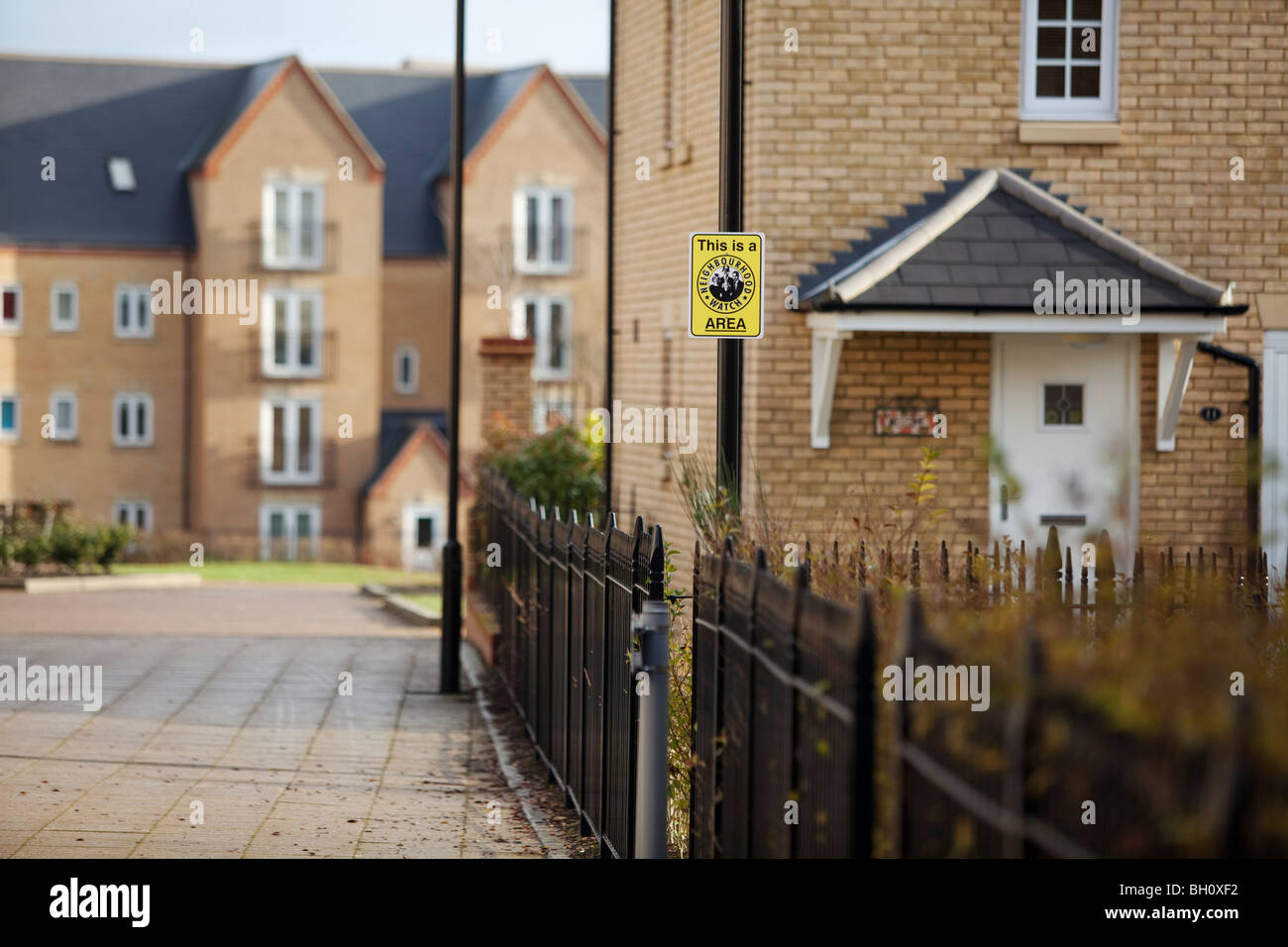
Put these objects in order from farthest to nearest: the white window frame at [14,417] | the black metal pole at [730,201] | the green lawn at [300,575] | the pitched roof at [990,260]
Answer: the white window frame at [14,417]
the green lawn at [300,575]
the pitched roof at [990,260]
the black metal pole at [730,201]

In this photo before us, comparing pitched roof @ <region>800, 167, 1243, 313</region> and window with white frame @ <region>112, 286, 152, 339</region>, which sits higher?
window with white frame @ <region>112, 286, 152, 339</region>

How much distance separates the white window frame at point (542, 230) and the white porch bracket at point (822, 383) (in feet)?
126

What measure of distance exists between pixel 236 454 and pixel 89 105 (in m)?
11.8

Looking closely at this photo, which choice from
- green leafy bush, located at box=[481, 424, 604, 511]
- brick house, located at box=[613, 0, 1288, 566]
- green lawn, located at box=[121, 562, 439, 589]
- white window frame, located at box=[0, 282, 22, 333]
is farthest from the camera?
white window frame, located at box=[0, 282, 22, 333]

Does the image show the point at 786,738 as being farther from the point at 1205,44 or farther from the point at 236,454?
the point at 236,454

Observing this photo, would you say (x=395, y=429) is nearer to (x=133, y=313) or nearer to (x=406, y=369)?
(x=406, y=369)

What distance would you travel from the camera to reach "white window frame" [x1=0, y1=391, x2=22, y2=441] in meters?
47.2

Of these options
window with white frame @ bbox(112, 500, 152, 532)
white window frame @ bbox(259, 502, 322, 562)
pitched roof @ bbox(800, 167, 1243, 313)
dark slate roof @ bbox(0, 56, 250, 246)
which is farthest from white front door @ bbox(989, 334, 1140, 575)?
window with white frame @ bbox(112, 500, 152, 532)

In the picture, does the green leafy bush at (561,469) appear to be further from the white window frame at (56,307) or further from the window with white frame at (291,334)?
the white window frame at (56,307)

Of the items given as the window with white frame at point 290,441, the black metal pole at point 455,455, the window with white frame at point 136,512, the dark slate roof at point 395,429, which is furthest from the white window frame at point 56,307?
the black metal pole at point 455,455

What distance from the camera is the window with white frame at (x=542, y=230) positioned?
49.9 metres

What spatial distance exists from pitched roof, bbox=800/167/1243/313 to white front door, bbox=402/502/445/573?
37.2 metres

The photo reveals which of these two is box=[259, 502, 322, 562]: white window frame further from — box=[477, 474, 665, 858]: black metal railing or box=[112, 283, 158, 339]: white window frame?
box=[477, 474, 665, 858]: black metal railing

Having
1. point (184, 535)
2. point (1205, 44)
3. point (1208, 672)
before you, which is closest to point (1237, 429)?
point (1205, 44)
